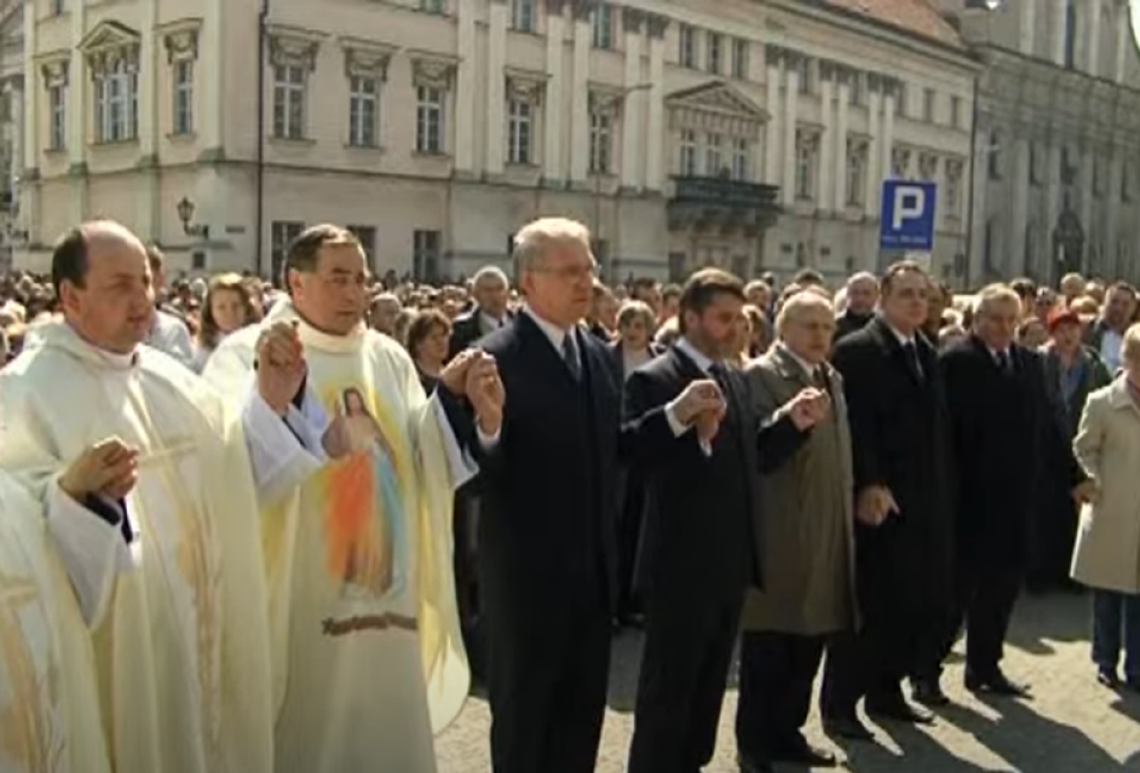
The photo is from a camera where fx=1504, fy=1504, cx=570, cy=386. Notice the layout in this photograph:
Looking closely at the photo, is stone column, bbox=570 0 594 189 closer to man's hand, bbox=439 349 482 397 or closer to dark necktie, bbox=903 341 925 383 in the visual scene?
dark necktie, bbox=903 341 925 383

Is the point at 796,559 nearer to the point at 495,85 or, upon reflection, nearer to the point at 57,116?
the point at 495,85

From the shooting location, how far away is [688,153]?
1984 inches

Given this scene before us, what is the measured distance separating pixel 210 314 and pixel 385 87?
1282 inches

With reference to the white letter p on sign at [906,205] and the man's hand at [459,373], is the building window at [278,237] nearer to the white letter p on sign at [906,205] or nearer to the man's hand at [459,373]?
the white letter p on sign at [906,205]

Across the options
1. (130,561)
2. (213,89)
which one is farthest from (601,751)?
(213,89)

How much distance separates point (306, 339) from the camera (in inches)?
200

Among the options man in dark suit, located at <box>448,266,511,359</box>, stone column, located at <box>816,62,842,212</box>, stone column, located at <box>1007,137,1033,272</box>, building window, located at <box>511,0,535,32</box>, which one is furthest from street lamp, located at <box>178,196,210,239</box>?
stone column, located at <box>1007,137,1033,272</box>

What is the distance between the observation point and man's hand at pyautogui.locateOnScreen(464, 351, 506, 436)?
504 cm

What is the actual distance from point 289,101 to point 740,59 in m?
19.5

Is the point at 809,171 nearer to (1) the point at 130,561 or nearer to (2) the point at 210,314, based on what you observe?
(2) the point at 210,314

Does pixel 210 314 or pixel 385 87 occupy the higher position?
pixel 385 87

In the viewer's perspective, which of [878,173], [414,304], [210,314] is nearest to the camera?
[210,314]

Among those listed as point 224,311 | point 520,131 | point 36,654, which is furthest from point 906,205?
point 520,131

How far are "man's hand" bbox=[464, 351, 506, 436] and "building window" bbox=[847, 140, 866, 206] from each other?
181 ft
